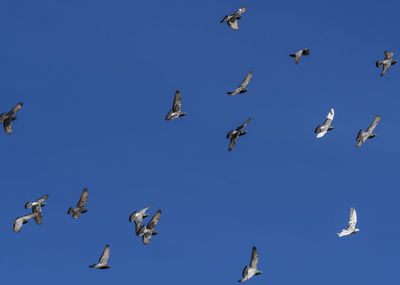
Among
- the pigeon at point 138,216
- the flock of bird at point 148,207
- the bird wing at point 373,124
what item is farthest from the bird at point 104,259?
the bird wing at point 373,124

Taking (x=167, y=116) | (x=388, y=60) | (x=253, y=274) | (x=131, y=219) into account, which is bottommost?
(x=253, y=274)

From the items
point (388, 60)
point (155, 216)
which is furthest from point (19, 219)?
point (388, 60)

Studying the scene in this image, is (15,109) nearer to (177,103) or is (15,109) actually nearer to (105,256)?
(177,103)

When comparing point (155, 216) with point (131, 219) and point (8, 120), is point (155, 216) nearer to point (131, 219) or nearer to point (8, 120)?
point (131, 219)

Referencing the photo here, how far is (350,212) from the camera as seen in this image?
499ft

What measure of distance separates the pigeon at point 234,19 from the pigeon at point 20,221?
36.7 meters

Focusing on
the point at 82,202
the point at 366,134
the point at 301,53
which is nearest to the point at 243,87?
the point at 301,53

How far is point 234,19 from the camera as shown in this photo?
478 ft

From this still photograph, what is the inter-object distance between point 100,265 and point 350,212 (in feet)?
119

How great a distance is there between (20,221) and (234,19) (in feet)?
131

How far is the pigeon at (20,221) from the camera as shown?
141250 mm

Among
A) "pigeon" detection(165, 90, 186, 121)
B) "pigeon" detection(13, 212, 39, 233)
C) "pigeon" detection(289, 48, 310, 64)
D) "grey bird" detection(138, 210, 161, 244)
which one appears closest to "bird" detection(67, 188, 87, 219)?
"pigeon" detection(13, 212, 39, 233)

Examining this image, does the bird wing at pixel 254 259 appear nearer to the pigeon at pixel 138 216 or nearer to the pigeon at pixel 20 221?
the pigeon at pixel 138 216

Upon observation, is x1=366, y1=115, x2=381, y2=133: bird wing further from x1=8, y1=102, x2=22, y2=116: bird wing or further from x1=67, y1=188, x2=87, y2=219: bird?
x1=8, y1=102, x2=22, y2=116: bird wing
